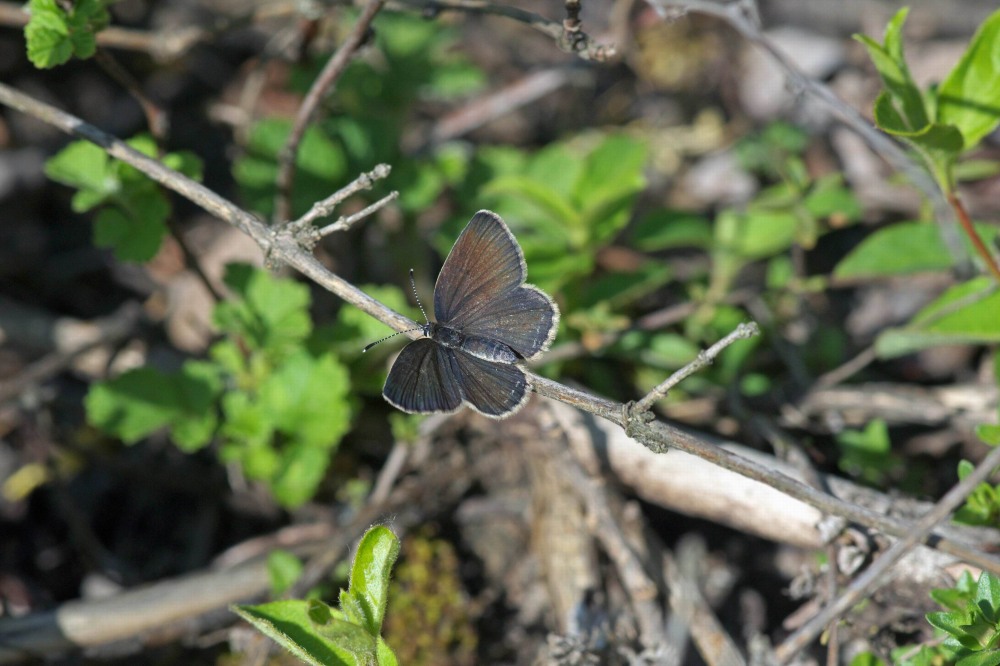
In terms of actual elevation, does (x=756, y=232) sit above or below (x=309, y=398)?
above

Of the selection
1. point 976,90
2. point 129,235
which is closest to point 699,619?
point 976,90

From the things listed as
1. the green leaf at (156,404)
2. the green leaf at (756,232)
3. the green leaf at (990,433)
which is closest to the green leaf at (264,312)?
the green leaf at (156,404)

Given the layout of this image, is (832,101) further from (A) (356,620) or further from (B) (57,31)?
(B) (57,31)

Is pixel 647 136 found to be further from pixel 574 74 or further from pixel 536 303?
pixel 536 303

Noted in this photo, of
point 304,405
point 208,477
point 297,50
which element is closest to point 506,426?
point 304,405

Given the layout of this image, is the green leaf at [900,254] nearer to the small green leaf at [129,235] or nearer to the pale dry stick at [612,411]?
the pale dry stick at [612,411]
